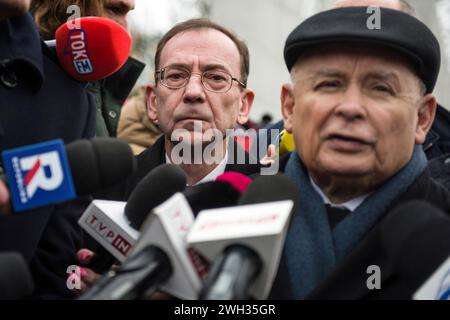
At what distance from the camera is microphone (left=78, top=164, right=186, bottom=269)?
5.80ft

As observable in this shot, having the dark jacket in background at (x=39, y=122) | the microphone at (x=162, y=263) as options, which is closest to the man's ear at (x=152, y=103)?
the dark jacket in background at (x=39, y=122)

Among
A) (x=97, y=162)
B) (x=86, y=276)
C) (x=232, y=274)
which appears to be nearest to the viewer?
(x=232, y=274)

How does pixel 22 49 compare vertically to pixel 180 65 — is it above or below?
above

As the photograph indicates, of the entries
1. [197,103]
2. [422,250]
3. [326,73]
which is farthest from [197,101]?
[422,250]

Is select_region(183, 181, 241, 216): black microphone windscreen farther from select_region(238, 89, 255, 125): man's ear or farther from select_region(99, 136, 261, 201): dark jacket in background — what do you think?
select_region(238, 89, 255, 125): man's ear

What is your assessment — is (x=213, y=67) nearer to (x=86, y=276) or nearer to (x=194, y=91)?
(x=194, y=91)

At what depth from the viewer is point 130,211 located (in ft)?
6.07

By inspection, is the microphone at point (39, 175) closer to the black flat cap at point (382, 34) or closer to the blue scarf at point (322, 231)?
the blue scarf at point (322, 231)

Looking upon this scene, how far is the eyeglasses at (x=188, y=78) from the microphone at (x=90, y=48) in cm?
64

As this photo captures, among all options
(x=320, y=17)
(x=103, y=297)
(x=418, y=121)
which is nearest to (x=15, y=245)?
(x=103, y=297)

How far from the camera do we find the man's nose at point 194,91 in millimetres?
2782

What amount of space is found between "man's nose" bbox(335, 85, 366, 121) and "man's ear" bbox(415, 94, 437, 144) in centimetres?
25

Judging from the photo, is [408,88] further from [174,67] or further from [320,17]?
[174,67]

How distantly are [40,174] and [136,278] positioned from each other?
28 centimetres
